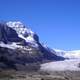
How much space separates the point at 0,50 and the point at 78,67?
39914mm

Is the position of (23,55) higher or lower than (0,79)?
higher

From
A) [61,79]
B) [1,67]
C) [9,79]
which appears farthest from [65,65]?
[9,79]

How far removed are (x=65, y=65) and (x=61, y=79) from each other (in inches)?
3032

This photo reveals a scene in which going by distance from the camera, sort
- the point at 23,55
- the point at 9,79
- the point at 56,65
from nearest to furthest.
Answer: the point at 9,79 → the point at 56,65 → the point at 23,55

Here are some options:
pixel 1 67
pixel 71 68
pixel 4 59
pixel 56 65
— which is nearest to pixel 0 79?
pixel 1 67

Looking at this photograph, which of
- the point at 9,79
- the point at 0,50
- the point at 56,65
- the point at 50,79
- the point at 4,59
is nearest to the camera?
the point at 9,79

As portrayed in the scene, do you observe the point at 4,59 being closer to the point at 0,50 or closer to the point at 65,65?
the point at 0,50

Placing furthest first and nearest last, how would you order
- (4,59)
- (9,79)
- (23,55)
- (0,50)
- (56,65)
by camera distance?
1. (23,55)
2. (56,65)
3. (0,50)
4. (4,59)
5. (9,79)

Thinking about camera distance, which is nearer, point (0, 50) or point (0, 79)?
point (0, 79)

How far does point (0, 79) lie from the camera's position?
241 feet

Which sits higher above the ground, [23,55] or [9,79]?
[23,55]

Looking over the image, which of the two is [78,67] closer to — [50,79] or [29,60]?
[29,60]

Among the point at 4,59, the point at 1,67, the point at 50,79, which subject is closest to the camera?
the point at 50,79

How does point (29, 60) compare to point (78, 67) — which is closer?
point (78, 67)
